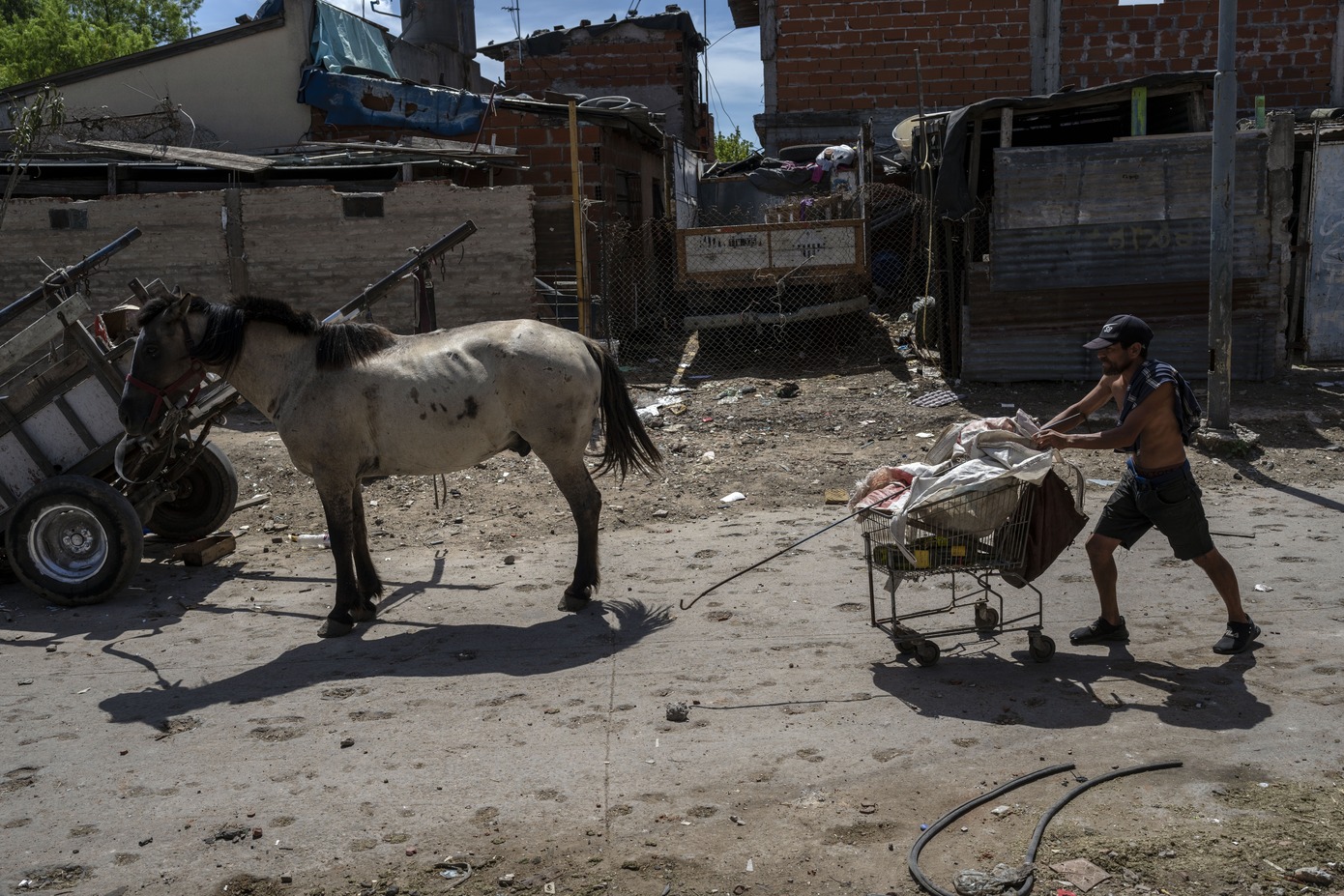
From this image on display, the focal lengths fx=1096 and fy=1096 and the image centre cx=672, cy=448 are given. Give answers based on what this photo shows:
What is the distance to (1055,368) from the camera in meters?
11.7

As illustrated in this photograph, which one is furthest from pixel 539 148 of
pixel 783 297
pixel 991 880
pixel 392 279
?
pixel 991 880

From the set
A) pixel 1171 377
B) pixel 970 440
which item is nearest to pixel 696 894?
pixel 970 440

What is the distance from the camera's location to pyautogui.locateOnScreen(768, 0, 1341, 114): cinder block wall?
721 inches

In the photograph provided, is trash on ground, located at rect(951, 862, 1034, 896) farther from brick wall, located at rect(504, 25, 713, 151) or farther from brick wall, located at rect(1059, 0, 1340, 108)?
brick wall, located at rect(504, 25, 713, 151)

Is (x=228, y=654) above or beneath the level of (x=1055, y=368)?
beneath

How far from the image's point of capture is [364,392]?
21.5ft

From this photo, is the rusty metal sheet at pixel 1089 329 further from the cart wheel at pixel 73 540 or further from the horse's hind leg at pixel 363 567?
the cart wheel at pixel 73 540

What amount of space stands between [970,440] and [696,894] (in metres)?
2.65

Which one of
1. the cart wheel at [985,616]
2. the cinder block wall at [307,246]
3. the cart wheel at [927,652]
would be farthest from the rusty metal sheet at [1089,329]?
the cart wheel at [927,652]

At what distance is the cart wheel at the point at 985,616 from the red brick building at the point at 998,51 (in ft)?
48.3

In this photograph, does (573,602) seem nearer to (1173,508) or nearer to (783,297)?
(1173,508)

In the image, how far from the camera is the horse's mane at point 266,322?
256 inches

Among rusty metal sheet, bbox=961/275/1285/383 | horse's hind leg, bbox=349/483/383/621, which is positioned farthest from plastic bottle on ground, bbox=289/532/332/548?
rusty metal sheet, bbox=961/275/1285/383

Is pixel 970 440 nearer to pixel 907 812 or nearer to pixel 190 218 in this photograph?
pixel 907 812
